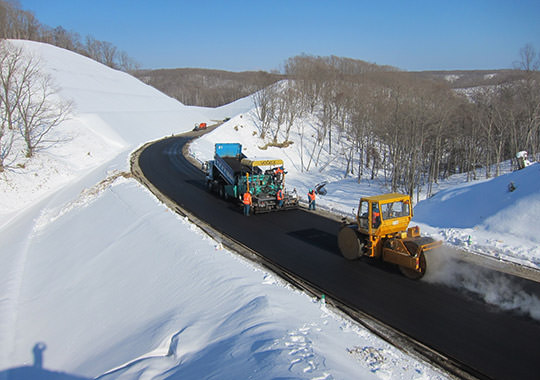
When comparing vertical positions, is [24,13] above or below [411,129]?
above

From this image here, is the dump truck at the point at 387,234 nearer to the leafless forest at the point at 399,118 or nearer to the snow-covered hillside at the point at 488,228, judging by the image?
the snow-covered hillside at the point at 488,228

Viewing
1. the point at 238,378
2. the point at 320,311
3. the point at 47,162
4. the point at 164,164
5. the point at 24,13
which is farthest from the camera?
the point at 24,13

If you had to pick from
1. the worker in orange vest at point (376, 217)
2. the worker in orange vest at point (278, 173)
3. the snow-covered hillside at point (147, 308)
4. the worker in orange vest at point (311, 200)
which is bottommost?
the snow-covered hillside at point (147, 308)

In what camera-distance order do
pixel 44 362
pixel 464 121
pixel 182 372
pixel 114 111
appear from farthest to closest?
pixel 114 111
pixel 464 121
pixel 44 362
pixel 182 372

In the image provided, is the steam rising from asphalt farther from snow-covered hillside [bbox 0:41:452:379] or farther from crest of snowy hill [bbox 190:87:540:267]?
snow-covered hillside [bbox 0:41:452:379]

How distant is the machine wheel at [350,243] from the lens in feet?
37.7

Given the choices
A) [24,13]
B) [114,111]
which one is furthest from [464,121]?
[24,13]

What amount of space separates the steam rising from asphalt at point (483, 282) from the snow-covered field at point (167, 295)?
0.13 metres

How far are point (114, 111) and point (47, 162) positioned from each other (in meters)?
26.7

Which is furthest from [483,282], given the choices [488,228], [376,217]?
[488,228]

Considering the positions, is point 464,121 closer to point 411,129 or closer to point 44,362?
point 411,129

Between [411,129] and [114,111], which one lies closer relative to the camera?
[411,129]

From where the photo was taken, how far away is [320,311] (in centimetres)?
870

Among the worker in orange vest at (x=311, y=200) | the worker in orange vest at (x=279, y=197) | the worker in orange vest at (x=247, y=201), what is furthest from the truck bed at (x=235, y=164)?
the worker in orange vest at (x=311, y=200)
